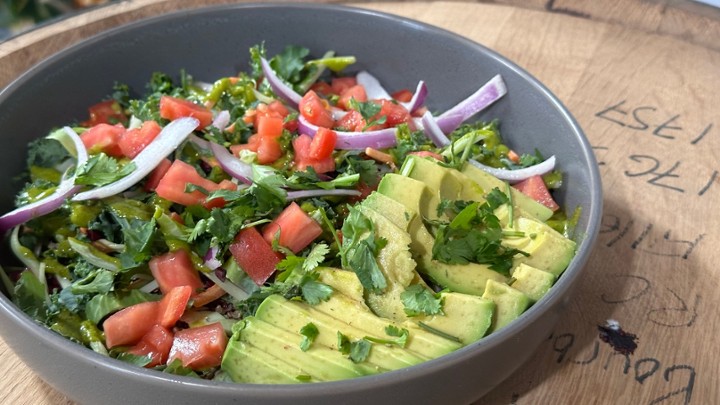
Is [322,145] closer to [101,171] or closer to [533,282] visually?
[101,171]

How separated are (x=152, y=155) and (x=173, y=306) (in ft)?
1.92

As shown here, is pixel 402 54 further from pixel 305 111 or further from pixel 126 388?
pixel 126 388

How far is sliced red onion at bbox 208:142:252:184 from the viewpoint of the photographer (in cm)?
238

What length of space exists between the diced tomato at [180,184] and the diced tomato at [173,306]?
1.10 ft

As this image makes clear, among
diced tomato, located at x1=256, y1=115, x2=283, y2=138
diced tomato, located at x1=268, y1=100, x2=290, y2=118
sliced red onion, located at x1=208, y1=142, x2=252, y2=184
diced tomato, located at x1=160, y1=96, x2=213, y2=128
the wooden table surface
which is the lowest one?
the wooden table surface

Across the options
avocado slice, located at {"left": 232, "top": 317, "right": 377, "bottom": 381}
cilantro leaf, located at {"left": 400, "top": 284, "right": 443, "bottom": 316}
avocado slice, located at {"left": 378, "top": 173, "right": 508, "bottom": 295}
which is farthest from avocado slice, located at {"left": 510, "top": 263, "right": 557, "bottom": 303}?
avocado slice, located at {"left": 232, "top": 317, "right": 377, "bottom": 381}

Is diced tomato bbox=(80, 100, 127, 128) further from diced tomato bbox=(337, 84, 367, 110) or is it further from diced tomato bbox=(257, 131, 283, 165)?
diced tomato bbox=(337, 84, 367, 110)

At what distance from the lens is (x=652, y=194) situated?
2613 mm

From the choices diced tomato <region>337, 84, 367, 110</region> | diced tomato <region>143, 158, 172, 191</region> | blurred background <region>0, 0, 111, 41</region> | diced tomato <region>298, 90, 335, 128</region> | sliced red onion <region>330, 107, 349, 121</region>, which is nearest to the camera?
diced tomato <region>143, 158, 172, 191</region>

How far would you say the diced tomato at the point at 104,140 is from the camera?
98.1 inches

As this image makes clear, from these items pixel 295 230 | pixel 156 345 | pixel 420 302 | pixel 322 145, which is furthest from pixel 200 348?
pixel 322 145

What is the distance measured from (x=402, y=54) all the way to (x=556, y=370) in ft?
4.82

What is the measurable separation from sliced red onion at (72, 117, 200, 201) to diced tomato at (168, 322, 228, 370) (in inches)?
23.7

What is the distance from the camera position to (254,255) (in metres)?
2.09
